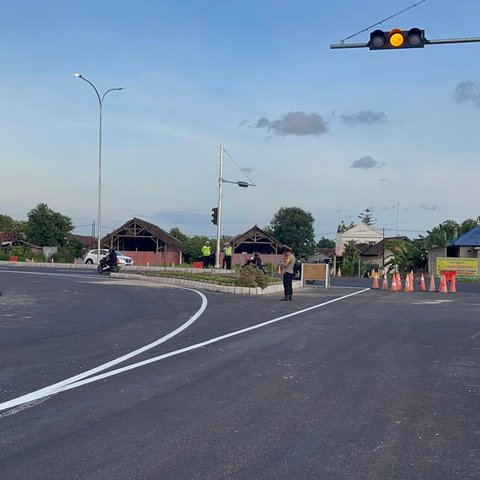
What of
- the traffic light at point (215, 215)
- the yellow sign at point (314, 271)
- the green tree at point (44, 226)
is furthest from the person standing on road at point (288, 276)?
the green tree at point (44, 226)

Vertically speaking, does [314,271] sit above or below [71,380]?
above

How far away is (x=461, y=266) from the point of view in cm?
4372

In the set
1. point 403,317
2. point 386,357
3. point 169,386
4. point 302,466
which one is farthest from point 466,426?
point 403,317

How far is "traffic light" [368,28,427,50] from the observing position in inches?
524

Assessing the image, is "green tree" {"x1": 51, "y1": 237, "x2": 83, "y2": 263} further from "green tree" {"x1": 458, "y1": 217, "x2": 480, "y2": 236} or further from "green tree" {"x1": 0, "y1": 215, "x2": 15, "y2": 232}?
"green tree" {"x1": 458, "y1": 217, "x2": 480, "y2": 236}

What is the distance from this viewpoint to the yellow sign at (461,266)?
1702 inches

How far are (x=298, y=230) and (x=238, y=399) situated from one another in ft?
271

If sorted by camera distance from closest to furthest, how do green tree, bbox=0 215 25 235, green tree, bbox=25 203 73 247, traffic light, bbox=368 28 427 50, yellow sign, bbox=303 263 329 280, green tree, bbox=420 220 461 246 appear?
traffic light, bbox=368 28 427 50 → yellow sign, bbox=303 263 329 280 → green tree, bbox=420 220 461 246 → green tree, bbox=25 203 73 247 → green tree, bbox=0 215 25 235

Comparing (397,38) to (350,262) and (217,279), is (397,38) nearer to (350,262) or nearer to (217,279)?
(217,279)

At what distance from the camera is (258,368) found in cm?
938

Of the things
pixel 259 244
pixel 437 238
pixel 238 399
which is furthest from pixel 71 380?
pixel 259 244

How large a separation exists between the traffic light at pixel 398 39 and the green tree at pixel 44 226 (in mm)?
→ 65481

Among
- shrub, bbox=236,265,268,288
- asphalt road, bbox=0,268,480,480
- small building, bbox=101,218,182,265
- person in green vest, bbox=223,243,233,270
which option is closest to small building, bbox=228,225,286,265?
small building, bbox=101,218,182,265

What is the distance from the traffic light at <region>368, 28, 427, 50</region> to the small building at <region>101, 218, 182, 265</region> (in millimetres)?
53548
